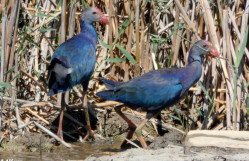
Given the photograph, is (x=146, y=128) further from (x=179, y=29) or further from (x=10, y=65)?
(x=10, y=65)

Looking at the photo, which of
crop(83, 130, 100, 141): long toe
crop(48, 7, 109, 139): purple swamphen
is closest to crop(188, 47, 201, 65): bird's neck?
crop(48, 7, 109, 139): purple swamphen

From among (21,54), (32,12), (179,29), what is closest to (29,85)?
(21,54)

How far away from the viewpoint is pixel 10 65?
450 centimetres

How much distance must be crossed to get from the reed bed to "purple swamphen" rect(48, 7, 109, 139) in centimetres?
14

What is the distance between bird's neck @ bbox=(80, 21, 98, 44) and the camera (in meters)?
4.97

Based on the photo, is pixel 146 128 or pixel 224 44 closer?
pixel 224 44

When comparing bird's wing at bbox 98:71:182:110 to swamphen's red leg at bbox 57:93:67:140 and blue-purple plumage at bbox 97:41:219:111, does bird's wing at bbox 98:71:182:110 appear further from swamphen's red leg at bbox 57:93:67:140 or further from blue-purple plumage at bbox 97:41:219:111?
swamphen's red leg at bbox 57:93:67:140

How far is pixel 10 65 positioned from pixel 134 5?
55.8 inches

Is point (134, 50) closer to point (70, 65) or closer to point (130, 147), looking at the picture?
point (70, 65)

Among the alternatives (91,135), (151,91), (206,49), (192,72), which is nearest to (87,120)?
(91,135)

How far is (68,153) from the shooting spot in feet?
14.6

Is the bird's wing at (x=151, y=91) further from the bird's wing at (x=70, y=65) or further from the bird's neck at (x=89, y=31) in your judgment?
the bird's neck at (x=89, y=31)

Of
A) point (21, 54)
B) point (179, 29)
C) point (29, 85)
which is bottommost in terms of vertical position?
point (29, 85)

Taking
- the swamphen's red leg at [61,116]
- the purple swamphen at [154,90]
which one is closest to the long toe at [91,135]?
the swamphen's red leg at [61,116]
